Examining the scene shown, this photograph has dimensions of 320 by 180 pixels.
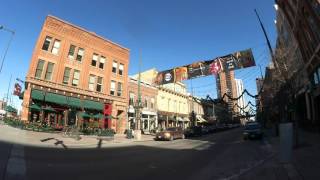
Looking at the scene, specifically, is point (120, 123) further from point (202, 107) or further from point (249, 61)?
point (202, 107)

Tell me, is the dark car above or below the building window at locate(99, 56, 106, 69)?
below

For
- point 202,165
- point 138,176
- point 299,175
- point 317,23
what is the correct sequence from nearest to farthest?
point 299,175 → point 138,176 → point 202,165 → point 317,23

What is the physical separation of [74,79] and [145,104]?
52.6ft

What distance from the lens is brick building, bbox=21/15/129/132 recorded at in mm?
31172

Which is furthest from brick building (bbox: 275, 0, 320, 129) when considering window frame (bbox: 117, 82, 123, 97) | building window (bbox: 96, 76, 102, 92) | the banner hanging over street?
building window (bbox: 96, 76, 102, 92)

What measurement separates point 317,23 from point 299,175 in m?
19.0

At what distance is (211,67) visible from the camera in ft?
125

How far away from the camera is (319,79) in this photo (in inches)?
1153

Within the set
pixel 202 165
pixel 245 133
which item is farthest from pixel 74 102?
pixel 202 165

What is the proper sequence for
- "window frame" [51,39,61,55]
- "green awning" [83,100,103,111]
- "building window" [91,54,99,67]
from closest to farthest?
1. "window frame" [51,39,61,55]
2. "green awning" [83,100,103,111]
3. "building window" [91,54,99,67]

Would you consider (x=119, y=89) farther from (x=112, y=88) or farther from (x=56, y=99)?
(x=56, y=99)

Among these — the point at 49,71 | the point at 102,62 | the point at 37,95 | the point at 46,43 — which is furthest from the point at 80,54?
the point at 37,95

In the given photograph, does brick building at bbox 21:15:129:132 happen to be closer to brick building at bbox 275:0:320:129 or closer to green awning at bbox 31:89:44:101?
green awning at bbox 31:89:44:101

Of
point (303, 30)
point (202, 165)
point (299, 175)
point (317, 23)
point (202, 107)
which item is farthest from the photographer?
point (202, 107)
